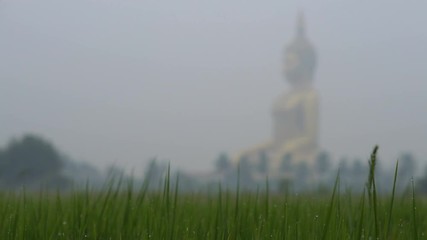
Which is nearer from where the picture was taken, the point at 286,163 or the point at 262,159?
the point at 286,163

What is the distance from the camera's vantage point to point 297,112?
7875cm

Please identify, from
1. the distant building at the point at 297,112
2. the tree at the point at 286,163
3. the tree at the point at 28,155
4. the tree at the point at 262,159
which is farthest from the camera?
the tree at the point at 262,159

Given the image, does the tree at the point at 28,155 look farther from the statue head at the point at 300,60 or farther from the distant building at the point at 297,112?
the statue head at the point at 300,60

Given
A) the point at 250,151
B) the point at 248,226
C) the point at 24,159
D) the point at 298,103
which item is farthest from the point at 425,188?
the point at 250,151

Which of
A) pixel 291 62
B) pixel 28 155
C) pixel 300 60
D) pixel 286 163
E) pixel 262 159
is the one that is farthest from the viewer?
pixel 262 159

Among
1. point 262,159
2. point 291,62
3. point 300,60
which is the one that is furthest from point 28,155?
point 262,159

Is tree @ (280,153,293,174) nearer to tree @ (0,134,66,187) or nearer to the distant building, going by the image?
the distant building

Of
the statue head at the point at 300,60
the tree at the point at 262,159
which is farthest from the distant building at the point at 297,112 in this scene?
the tree at the point at 262,159

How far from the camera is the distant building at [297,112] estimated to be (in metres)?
77.8

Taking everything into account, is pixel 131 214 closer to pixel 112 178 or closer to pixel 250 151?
pixel 112 178

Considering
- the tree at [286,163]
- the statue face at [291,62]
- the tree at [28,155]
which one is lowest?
the tree at [28,155]

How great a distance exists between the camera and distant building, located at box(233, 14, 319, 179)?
3061 inches

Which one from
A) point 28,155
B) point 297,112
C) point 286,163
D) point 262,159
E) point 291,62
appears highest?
point 291,62

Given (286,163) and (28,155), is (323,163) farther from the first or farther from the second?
(28,155)
